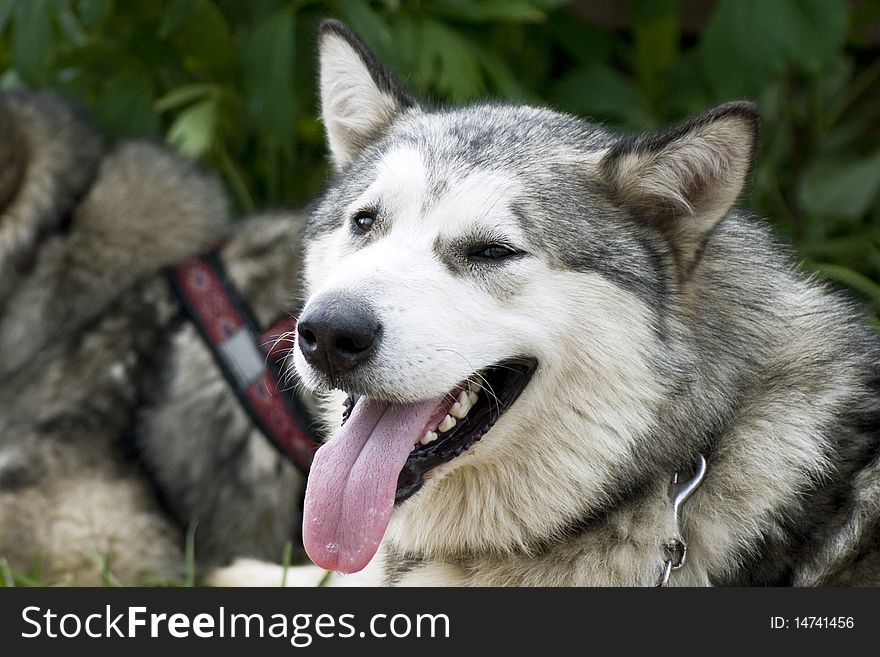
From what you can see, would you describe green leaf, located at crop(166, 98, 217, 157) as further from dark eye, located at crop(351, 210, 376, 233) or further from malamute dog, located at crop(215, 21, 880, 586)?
malamute dog, located at crop(215, 21, 880, 586)

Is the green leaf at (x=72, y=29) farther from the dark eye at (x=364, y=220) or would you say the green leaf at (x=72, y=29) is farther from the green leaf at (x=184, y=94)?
the dark eye at (x=364, y=220)

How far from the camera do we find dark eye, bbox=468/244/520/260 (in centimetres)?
254

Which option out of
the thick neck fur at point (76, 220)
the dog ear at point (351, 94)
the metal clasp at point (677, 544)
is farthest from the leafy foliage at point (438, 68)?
the metal clasp at point (677, 544)

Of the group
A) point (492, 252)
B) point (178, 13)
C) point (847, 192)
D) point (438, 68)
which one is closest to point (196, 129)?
point (178, 13)

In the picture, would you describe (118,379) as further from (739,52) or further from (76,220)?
(739,52)

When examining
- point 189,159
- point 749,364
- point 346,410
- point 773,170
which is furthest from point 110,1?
point 773,170

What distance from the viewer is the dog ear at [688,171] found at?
7.99ft

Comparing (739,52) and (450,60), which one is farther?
(450,60)

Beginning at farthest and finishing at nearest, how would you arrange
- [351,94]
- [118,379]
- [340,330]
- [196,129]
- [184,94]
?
[184,94], [196,129], [118,379], [351,94], [340,330]

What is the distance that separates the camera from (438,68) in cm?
472

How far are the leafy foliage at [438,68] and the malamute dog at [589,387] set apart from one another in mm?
1400

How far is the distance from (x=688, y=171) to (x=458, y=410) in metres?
0.79

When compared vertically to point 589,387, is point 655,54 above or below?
below
